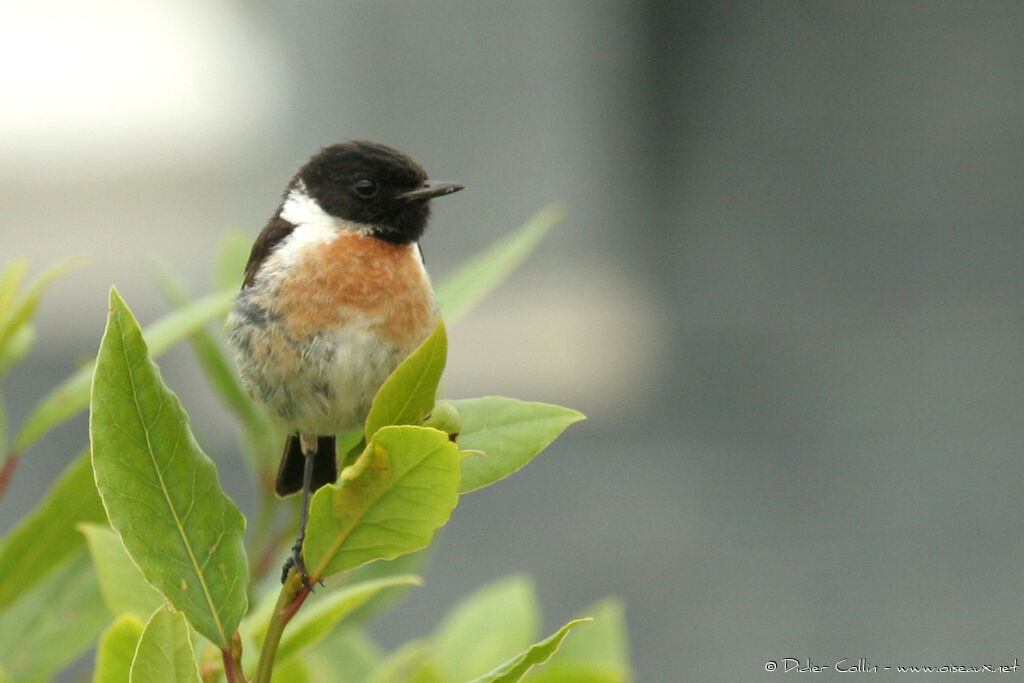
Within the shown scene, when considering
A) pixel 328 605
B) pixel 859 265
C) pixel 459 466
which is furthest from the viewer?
pixel 859 265

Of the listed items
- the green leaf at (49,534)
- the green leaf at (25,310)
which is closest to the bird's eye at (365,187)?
the green leaf at (25,310)

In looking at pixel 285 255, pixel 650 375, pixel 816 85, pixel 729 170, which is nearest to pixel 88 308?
pixel 650 375

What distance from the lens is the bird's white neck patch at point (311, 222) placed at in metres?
1.89

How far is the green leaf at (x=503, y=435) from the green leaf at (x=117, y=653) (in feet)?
1.21

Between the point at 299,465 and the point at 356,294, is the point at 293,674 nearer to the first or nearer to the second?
the point at 299,465

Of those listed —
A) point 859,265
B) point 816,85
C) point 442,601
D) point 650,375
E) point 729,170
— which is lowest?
point 442,601

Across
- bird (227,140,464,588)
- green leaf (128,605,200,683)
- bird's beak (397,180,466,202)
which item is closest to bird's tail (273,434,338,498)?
bird (227,140,464,588)

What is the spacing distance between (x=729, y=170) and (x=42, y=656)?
16.0ft

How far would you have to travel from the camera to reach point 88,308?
5.66 meters

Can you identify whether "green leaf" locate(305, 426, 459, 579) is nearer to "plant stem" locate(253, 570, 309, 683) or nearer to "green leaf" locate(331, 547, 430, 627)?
"plant stem" locate(253, 570, 309, 683)

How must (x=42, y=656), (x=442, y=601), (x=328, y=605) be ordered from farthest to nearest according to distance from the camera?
(x=442, y=601) < (x=42, y=656) < (x=328, y=605)

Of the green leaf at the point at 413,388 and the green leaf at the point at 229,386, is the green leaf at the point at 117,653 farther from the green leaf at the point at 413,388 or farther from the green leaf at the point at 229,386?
the green leaf at the point at 229,386

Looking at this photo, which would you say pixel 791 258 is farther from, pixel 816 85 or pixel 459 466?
pixel 459 466

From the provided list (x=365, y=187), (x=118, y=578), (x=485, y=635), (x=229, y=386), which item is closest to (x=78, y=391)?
(x=118, y=578)
